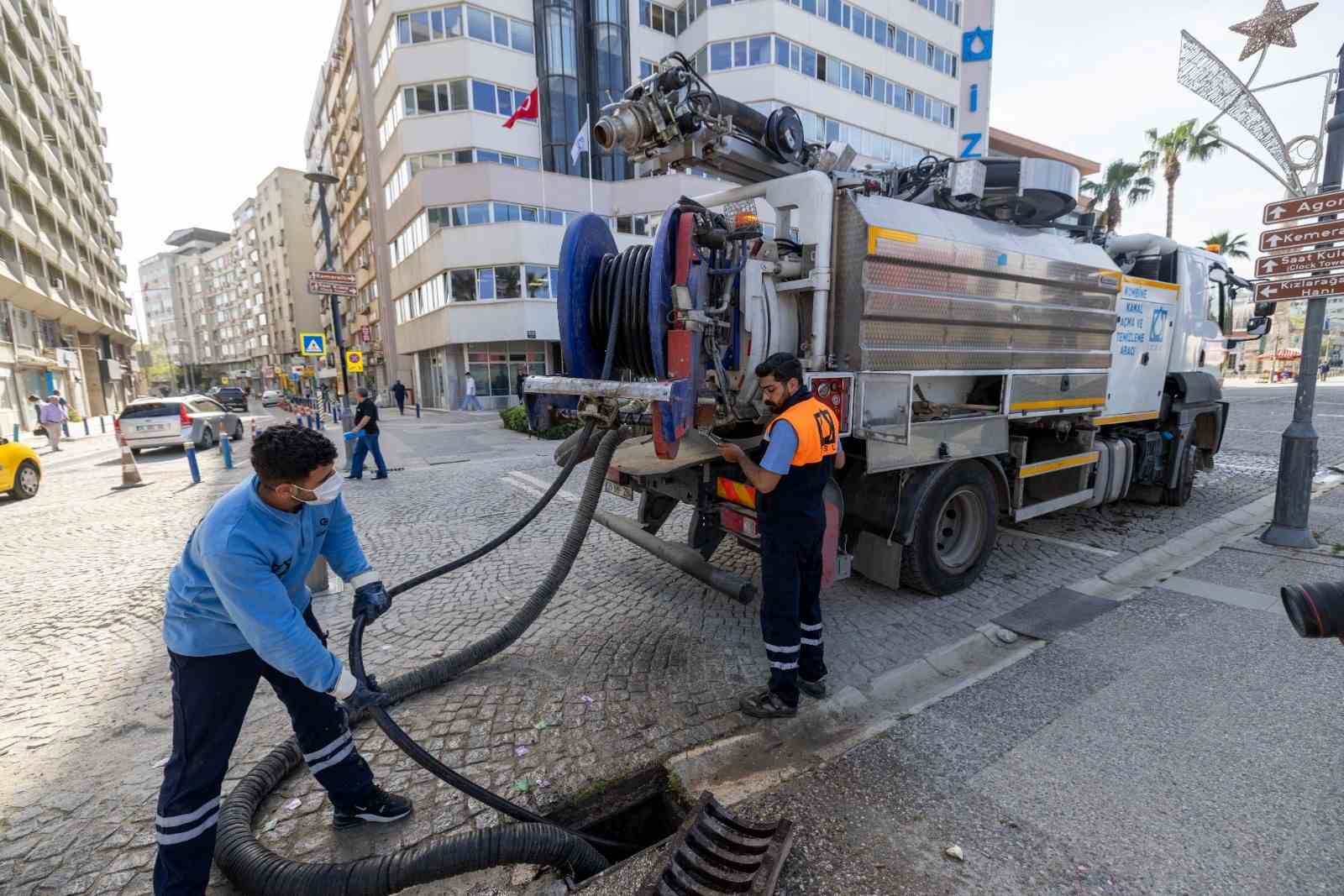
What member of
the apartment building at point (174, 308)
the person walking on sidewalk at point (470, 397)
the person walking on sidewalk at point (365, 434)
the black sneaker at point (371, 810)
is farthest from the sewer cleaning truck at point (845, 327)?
the apartment building at point (174, 308)

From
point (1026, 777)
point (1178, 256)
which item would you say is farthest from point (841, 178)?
point (1178, 256)

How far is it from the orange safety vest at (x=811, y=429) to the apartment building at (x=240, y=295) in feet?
188

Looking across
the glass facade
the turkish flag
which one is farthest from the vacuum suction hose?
the glass facade

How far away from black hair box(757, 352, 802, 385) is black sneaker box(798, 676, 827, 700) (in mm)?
1653

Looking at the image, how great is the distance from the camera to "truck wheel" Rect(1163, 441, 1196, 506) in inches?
275

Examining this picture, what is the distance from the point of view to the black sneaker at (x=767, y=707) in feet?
10.3

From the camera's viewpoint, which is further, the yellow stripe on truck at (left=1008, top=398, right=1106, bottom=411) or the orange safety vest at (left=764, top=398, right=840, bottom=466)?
the yellow stripe on truck at (left=1008, top=398, right=1106, bottom=411)

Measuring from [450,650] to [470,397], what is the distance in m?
22.4

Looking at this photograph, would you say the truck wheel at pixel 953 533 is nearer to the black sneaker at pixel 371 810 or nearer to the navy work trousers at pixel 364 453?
the black sneaker at pixel 371 810

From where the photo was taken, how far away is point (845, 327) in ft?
13.1

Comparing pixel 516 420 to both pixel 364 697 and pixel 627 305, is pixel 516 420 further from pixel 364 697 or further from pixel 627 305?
pixel 364 697

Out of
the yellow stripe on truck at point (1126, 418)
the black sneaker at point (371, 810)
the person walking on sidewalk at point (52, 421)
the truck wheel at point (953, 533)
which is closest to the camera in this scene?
the black sneaker at point (371, 810)

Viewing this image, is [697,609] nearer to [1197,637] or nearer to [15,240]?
[1197,637]

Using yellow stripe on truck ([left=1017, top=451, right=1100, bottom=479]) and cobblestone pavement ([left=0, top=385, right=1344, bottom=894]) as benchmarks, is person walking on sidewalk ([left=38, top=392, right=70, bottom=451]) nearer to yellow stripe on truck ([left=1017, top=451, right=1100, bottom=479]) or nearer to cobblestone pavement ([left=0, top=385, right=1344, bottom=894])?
cobblestone pavement ([left=0, top=385, right=1344, bottom=894])
